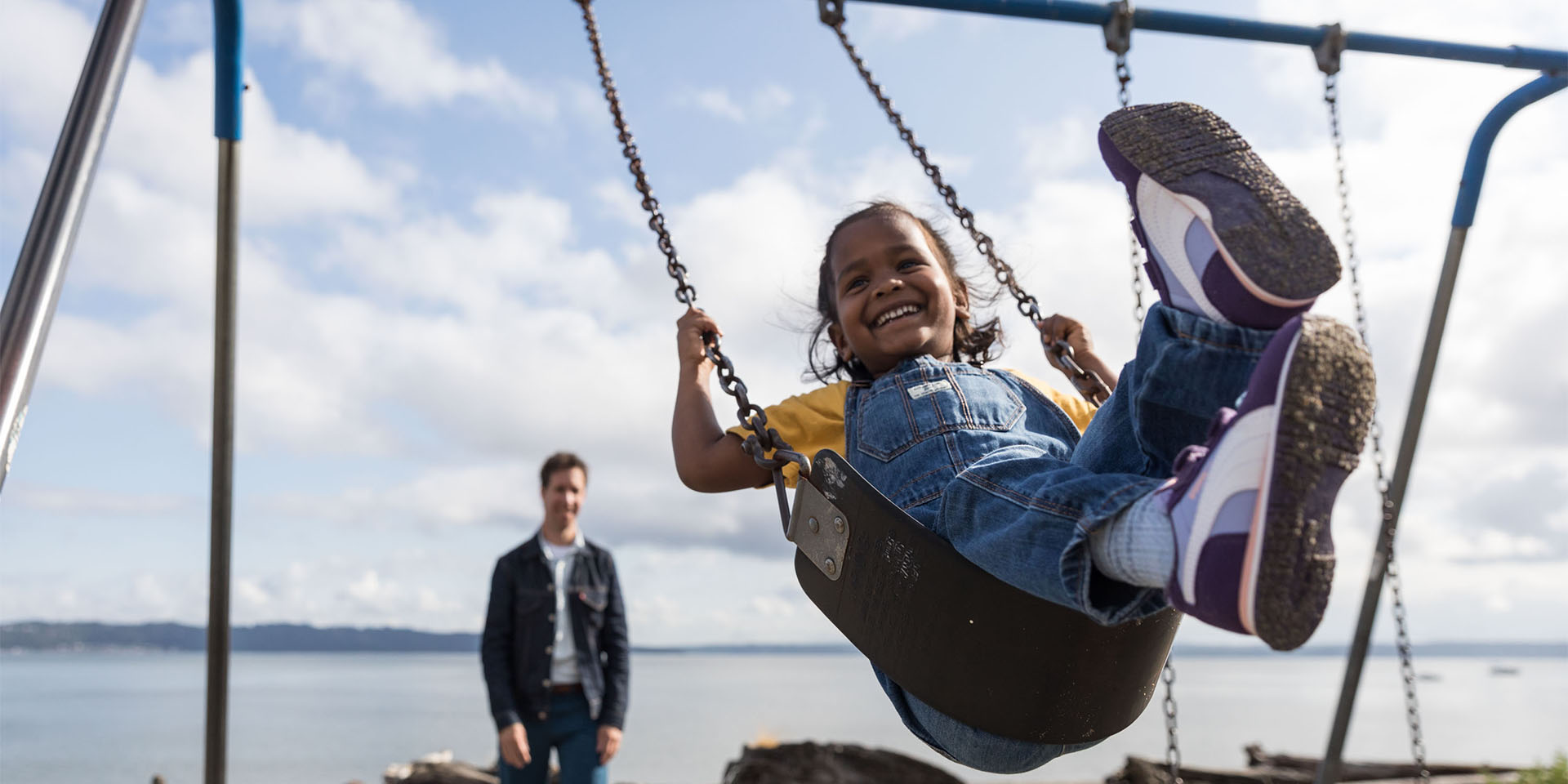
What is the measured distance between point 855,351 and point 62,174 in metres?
1.22

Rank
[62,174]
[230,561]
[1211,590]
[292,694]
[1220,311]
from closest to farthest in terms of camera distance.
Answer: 1. [1211,590]
2. [1220,311]
3. [62,174]
4. [230,561]
5. [292,694]

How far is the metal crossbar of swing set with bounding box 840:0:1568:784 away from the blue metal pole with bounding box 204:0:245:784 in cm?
151

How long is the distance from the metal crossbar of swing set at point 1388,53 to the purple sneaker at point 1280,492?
63.5 inches

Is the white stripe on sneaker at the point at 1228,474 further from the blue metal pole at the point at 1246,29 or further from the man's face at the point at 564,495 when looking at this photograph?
the man's face at the point at 564,495

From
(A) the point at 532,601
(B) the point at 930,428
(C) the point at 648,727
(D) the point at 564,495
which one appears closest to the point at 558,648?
(A) the point at 532,601

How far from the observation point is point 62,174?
4.73ft

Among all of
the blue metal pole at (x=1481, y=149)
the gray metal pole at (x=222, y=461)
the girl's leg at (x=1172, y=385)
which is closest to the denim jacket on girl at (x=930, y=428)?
the girl's leg at (x=1172, y=385)

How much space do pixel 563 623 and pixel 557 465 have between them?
54 centimetres

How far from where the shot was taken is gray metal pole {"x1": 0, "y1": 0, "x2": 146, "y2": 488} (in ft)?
4.29

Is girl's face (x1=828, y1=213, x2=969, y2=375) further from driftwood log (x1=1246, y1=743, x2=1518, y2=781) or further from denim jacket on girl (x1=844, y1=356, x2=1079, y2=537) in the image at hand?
driftwood log (x1=1246, y1=743, x2=1518, y2=781)

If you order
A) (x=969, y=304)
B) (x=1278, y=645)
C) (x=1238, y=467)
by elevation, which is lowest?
(x=1278, y=645)

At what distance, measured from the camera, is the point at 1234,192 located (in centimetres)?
124

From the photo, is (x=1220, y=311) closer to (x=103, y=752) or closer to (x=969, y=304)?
(x=969, y=304)

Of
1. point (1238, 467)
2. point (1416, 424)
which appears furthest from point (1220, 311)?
point (1416, 424)
